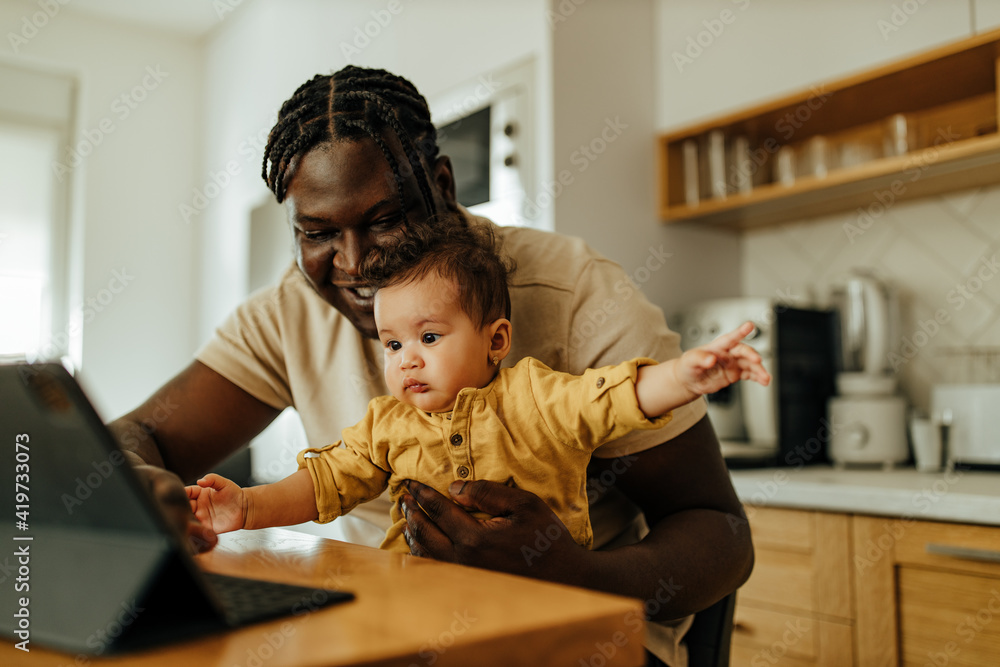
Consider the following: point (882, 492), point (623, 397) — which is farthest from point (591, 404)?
point (882, 492)

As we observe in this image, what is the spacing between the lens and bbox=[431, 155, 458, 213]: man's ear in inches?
42.5

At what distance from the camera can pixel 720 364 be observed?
664mm

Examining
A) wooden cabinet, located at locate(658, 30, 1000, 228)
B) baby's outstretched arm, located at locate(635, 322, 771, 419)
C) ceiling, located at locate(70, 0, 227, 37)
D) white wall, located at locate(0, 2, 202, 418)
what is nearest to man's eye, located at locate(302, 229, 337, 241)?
baby's outstretched arm, located at locate(635, 322, 771, 419)

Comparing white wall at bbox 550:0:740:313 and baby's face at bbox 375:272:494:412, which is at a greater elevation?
white wall at bbox 550:0:740:313

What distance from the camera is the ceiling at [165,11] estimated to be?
3.40m

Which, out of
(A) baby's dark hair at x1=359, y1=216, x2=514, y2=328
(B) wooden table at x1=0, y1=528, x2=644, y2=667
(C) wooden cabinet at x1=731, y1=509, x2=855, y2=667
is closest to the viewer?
(B) wooden table at x1=0, y1=528, x2=644, y2=667

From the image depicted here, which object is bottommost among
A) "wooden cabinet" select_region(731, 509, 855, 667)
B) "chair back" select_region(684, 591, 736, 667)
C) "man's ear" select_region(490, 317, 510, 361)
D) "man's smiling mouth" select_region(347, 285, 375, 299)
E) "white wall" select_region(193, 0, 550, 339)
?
"wooden cabinet" select_region(731, 509, 855, 667)

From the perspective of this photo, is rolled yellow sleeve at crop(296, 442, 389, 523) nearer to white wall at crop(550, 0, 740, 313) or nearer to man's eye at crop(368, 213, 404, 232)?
→ man's eye at crop(368, 213, 404, 232)

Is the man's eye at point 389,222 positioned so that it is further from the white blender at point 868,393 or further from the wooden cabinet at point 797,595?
the white blender at point 868,393

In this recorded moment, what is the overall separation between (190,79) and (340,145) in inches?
132

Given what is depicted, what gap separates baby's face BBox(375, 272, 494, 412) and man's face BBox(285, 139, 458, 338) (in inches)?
4.7

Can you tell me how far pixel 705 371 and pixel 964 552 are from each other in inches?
39.2

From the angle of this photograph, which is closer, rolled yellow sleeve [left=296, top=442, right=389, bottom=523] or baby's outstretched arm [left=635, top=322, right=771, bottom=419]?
baby's outstretched arm [left=635, top=322, right=771, bottom=419]

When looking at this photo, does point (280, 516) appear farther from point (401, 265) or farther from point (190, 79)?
point (190, 79)
